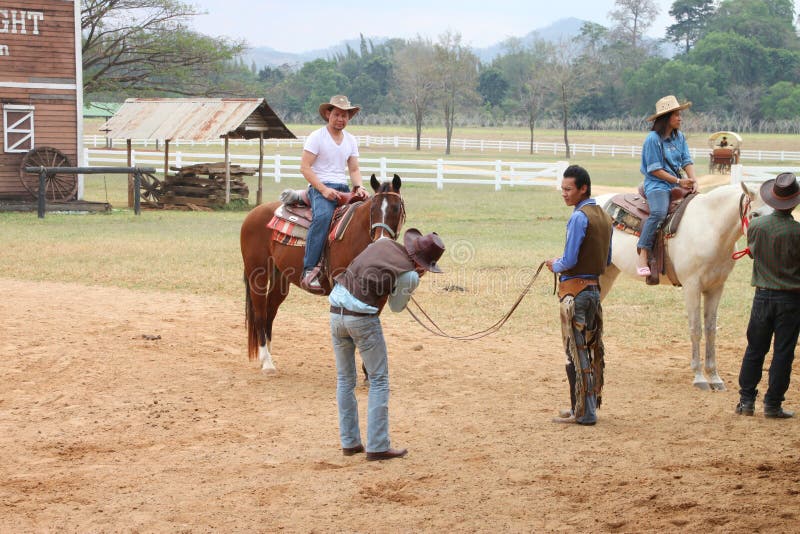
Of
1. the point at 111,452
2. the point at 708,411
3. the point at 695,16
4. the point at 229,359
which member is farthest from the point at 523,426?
the point at 695,16

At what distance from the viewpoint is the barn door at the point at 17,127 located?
24.3 metres

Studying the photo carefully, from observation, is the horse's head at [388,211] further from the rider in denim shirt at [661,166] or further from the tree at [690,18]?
the tree at [690,18]

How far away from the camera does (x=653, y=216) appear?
29.5 feet

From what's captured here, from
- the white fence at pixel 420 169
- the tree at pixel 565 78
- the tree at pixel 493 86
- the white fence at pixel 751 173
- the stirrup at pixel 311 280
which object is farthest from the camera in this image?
the tree at pixel 493 86

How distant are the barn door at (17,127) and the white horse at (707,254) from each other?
66.1ft

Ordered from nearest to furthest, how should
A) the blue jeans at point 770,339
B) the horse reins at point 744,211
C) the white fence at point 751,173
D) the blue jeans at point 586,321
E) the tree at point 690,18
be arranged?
the blue jeans at point 586,321
the blue jeans at point 770,339
the horse reins at point 744,211
the white fence at point 751,173
the tree at point 690,18

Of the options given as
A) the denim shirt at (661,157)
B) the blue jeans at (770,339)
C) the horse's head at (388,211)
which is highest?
the denim shirt at (661,157)

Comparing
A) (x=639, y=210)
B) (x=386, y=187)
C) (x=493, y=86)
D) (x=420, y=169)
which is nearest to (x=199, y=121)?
(x=420, y=169)

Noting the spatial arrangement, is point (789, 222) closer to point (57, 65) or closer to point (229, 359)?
point (229, 359)

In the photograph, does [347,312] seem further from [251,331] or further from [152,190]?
[152,190]

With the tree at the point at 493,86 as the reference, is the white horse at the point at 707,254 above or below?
below

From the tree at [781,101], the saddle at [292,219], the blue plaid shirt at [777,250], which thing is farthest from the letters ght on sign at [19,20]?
the tree at [781,101]

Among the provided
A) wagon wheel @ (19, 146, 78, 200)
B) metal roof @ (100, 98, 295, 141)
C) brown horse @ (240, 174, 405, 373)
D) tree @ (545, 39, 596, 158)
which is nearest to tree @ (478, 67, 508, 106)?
tree @ (545, 39, 596, 158)

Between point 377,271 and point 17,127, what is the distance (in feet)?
69.4
